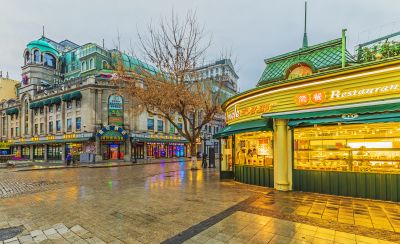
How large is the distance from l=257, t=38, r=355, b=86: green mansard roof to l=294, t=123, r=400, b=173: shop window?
317cm

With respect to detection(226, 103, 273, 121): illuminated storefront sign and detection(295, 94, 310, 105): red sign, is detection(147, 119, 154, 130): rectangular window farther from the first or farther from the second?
detection(295, 94, 310, 105): red sign

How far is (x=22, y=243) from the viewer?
4812 mm

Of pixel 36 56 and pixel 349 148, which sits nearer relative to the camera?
pixel 349 148

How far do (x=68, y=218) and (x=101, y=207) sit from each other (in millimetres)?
1187

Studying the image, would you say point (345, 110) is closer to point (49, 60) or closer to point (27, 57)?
point (49, 60)

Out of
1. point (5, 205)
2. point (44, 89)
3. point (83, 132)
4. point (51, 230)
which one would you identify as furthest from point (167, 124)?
point (51, 230)

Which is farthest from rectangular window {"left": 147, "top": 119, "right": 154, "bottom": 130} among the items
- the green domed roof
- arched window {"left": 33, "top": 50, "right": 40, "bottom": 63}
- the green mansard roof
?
the green mansard roof

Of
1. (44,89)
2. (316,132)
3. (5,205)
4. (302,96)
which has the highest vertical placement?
(44,89)

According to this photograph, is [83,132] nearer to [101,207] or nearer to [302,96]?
[101,207]

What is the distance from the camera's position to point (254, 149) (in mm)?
11453

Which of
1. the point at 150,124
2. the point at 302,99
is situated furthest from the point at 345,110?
the point at 150,124

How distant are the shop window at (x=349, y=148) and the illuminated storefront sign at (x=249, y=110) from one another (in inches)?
66.0

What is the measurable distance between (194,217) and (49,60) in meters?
53.7

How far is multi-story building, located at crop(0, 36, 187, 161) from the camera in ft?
115
